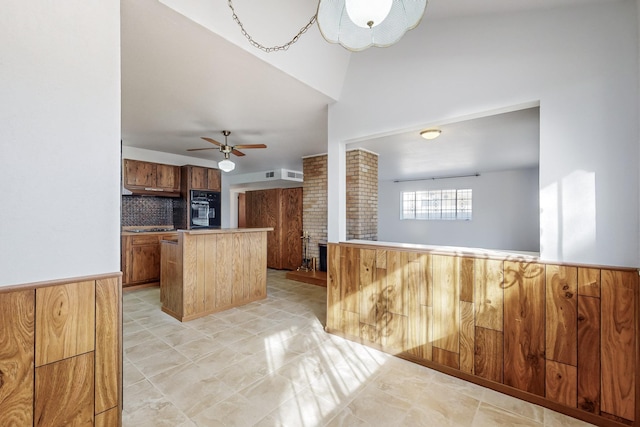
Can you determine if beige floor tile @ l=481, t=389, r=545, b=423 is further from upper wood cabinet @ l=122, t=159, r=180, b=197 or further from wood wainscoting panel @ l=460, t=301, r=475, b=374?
upper wood cabinet @ l=122, t=159, r=180, b=197

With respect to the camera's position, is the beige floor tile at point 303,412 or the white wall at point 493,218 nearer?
the beige floor tile at point 303,412

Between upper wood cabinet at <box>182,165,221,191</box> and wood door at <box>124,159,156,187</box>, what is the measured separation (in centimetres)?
61

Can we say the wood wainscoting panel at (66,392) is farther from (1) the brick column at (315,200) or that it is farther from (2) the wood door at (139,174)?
(2) the wood door at (139,174)

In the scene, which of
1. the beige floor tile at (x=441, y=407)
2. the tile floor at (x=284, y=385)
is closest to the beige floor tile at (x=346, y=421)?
the tile floor at (x=284, y=385)

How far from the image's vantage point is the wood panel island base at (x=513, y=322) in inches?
66.9

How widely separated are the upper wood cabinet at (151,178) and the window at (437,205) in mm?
6151

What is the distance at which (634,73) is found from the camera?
1.64m

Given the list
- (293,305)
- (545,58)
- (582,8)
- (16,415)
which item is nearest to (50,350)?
(16,415)

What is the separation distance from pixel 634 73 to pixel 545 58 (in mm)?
477

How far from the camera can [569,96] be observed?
5.99 feet

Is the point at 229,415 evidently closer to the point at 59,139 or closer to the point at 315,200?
the point at 59,139

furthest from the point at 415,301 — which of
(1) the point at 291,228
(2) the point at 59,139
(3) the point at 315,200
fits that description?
(1) the point at 291,228

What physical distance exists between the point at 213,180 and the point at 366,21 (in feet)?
19.0

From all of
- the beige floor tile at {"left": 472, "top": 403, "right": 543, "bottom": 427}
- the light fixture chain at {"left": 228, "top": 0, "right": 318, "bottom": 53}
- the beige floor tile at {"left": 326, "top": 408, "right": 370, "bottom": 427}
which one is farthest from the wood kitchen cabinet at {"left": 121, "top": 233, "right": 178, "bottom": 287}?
the beige floor tile at {"left": 472, "top": 403, "right": 543, "bottom": 427}
